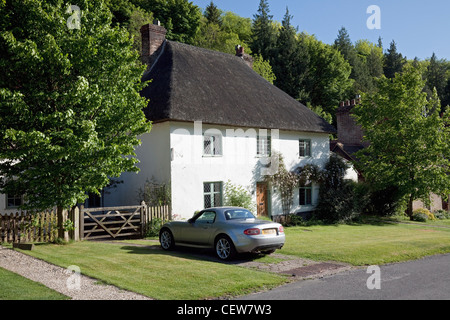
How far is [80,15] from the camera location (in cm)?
Answer: 1295

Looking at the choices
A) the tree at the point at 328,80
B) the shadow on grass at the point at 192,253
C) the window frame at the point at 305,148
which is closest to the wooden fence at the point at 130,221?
the shadow on grass at the point at 192,253

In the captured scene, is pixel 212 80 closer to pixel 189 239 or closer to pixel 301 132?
pixel 301 132

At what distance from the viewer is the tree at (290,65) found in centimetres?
4984

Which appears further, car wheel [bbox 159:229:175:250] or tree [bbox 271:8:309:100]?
tree [bbox 271:8:309:100]

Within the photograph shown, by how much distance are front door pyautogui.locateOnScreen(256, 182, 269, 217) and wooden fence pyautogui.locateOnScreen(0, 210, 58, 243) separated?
1128 centimetres

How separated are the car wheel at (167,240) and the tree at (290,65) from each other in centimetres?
3876

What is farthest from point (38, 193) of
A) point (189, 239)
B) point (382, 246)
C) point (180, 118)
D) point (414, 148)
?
point (414, 148)

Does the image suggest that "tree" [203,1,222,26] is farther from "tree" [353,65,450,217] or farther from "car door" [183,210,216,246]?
"car door" [183,210,216,246]

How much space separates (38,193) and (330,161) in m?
18.2

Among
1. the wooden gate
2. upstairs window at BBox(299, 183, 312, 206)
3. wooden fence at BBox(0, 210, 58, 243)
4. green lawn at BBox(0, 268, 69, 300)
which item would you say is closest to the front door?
upstairs window at BBox(299, 183, 312, 206)

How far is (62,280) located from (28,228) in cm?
619

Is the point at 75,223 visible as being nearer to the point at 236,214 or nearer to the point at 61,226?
the point at 61,226

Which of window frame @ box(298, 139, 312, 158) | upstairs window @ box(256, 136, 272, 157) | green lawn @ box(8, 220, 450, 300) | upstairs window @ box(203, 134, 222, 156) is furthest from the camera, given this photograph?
window frame @ box(298, 139, 312, 158)

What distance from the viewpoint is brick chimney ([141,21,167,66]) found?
79.8 feet
